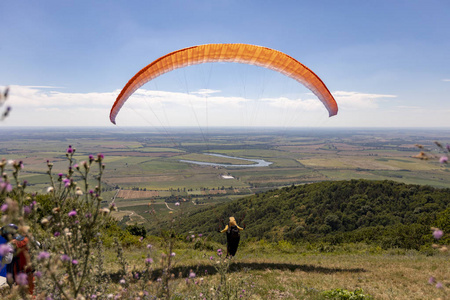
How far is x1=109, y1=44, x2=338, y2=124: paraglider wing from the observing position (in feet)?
29.5

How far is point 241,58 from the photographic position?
10.4m

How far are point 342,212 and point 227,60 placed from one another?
29665mm

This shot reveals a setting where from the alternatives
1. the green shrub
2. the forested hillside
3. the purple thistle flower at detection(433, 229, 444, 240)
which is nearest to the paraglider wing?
the green shrub

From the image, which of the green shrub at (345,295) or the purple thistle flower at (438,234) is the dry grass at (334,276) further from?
the purple thistle flower at (438,234)

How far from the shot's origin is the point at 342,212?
32344 millimetres

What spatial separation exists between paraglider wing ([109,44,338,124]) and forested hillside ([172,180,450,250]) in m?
14.9

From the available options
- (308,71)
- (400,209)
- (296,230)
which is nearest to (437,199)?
(400,209)

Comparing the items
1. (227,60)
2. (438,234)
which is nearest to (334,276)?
(438,234)

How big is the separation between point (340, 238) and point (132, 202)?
211ft

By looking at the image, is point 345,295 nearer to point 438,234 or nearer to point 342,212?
point 438,234

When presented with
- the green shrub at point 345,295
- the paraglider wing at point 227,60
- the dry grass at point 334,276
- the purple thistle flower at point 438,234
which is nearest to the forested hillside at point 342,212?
the dry grass at point 334,276

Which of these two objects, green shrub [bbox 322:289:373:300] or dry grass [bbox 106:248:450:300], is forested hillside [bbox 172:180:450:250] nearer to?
dry grass [bbox 106:248:450:300]

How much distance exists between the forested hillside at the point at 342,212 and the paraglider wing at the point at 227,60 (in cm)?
1494

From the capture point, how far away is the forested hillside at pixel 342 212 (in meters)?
25.5
